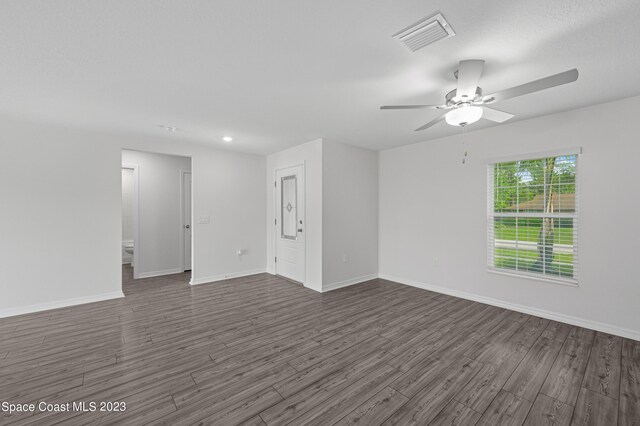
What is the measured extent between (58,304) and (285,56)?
443cm

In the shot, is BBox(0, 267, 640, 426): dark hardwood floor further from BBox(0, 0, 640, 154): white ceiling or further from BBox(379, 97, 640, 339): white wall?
BBox(0, 0, 640, 154): white ceiling

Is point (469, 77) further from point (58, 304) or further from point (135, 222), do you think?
point (135, 222)

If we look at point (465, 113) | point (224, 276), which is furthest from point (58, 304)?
point (465, 113)

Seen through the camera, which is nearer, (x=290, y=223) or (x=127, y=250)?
(x=290, y=223)

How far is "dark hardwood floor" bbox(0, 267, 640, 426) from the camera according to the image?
1.79 metres

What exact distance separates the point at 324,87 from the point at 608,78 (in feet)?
8.32

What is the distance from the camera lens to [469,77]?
216 centimetres

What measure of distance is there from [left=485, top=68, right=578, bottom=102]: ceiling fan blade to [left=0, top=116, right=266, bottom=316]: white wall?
4483 millimetres

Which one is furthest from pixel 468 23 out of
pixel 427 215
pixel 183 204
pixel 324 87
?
pixel 183 204

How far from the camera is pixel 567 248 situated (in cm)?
327

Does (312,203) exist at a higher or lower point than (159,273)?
higher

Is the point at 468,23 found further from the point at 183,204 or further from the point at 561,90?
the point at 183,204

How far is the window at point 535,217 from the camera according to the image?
3250 mm

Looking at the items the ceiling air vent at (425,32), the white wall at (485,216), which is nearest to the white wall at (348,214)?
the white wall at (485,216)
